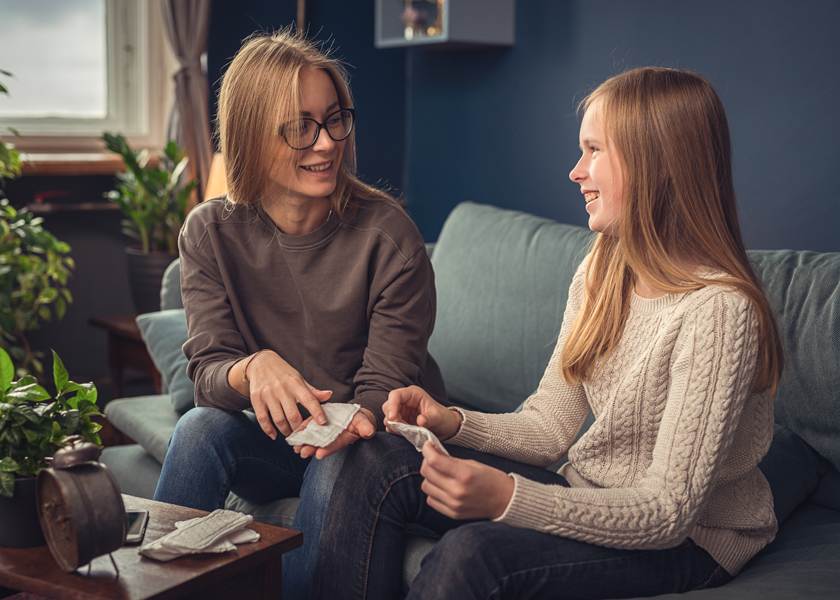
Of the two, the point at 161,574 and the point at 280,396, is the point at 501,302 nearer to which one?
the point at 280,396

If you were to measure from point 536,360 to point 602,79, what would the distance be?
1014 mm

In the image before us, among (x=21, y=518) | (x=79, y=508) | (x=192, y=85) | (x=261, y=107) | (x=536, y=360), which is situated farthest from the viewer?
(x=192, y=85)

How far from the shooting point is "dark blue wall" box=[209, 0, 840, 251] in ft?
6.40

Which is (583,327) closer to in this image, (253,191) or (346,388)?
(346,388)

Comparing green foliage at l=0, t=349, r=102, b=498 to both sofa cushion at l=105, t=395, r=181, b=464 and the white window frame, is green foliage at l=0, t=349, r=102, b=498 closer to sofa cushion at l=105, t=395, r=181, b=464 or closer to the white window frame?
sofa cushion at l=105, t=395, r=181, b=464

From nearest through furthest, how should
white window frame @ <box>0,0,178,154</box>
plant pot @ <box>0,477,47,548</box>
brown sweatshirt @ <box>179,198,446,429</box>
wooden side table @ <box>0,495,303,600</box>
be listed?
wooden side table @ <box>0,495,303,600</box>, plant pot @ <box>0,477,47,548</box>, brown sweatshirt @ <box>179,198,446,429</box>, white window frame @ <box>0,0,178,154</box>

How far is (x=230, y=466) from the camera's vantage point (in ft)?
4.49

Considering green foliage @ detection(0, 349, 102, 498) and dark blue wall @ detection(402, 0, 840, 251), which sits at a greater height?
dark blue wall @ detection(402, 0, 840, 251)

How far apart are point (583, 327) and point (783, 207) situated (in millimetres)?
1001

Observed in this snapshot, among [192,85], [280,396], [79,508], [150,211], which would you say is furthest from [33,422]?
[192,85]

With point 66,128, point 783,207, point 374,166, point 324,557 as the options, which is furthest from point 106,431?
point 783,207

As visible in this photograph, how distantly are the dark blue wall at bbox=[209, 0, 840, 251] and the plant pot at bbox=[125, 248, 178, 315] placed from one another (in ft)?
3.06

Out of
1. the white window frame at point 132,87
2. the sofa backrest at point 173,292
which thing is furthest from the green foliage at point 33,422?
the white window frame at point 132,87

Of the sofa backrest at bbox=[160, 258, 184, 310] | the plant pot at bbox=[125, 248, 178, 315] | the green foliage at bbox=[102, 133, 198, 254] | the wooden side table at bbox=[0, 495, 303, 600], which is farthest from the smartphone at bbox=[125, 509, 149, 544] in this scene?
the green foliage at bbox=[102, 133, 198, 254]
